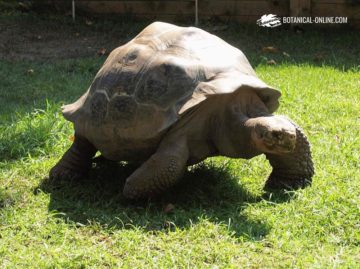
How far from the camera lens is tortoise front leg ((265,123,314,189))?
166 inches

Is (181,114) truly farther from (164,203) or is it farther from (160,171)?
(164,203)

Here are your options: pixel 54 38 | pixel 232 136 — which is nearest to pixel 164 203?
pixel 232 136

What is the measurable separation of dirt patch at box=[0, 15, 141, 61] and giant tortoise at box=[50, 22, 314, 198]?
4.74 m

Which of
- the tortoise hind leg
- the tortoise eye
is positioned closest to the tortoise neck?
the tortoise eye

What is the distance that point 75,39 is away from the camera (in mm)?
9812

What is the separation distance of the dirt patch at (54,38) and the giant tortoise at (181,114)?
4739 mm

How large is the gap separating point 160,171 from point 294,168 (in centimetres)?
92

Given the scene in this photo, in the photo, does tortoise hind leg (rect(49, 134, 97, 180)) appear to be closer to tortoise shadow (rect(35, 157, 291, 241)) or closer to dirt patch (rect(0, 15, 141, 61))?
tortoise shadow (rect(35, 157, 291, 241))

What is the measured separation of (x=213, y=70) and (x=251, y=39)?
5.45 meters

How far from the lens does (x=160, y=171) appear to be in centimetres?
403

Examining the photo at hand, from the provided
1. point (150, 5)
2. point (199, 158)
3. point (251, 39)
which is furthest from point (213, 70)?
point (150, 5)

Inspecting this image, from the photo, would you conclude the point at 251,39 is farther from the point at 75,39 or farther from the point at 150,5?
the point at 75,39

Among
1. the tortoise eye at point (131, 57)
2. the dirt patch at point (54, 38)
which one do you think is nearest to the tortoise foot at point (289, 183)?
the tortoise eye at point (131, 57)

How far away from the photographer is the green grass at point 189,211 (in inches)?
135
